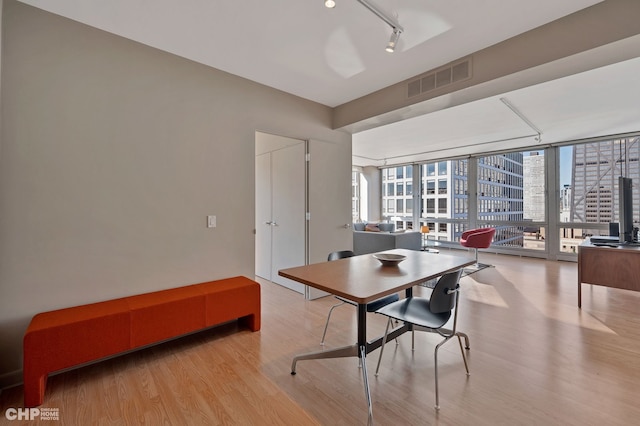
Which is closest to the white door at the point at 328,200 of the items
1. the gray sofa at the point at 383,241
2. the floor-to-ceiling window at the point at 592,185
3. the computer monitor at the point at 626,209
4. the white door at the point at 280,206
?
the white door at the point at 280,206

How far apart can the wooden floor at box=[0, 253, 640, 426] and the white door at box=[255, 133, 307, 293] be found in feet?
3.91

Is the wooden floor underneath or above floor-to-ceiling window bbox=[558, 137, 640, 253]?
underneath

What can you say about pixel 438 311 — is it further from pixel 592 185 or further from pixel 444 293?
pixel 592 185

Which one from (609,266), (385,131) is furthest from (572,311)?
(385,131)

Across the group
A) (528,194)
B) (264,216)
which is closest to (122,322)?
(264,216)

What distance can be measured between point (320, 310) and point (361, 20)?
2947mm

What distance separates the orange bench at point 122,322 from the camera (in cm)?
178

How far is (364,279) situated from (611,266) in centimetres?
334

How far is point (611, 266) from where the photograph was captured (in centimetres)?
317

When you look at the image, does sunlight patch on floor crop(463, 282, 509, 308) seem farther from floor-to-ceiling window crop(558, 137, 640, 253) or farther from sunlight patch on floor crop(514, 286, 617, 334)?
floor-to-ceiling window crop(558, 137, 640, 253)

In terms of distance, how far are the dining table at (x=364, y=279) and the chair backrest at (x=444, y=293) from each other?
0.10 m

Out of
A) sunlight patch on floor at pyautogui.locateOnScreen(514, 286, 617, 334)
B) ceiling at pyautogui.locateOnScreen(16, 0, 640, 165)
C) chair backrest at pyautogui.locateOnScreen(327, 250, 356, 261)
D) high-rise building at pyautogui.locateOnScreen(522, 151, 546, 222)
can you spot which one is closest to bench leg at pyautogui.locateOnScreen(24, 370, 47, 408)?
chair backrest at pyautogui.locateOnScreen(327, 250, 356, 261)

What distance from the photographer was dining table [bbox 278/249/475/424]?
1.61m

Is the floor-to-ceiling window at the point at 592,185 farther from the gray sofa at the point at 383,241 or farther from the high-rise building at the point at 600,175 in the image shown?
the gray sofa at the point at 383,241
